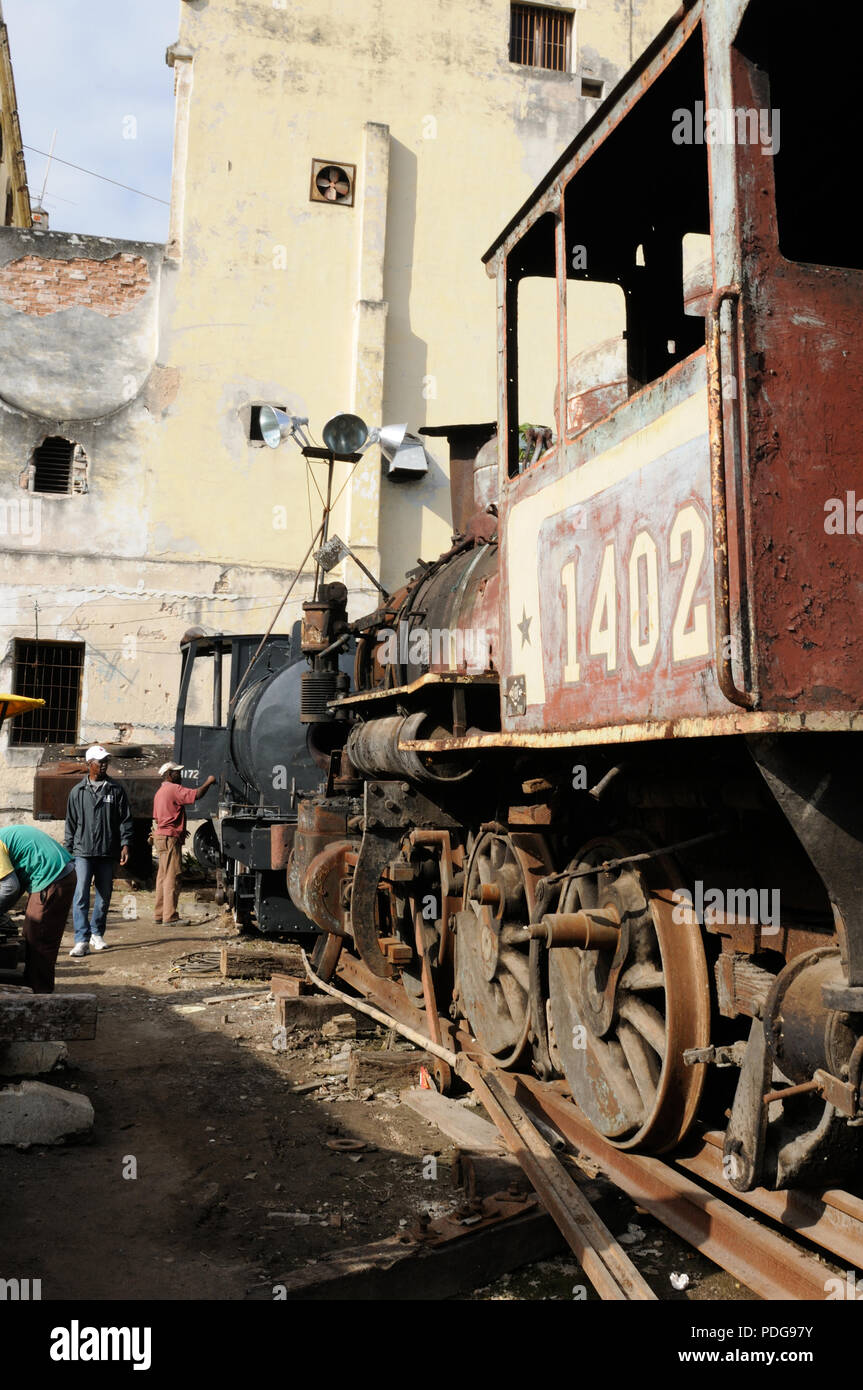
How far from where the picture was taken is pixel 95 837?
968 cm

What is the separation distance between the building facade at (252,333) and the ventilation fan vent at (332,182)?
4 centimetres

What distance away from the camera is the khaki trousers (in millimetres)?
11156

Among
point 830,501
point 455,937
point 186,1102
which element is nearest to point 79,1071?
point 186,1102

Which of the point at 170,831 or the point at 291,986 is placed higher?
the point at 170,831

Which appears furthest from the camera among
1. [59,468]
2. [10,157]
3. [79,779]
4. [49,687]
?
[10,157]

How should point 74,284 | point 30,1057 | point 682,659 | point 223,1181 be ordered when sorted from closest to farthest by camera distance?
1. point 682,659
2. point 223,1181
3. point 30,1057
4. point 74,284

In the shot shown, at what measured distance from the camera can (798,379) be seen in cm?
257

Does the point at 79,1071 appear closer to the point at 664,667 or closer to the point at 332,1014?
the point at 332,1014

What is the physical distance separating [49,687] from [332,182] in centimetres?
923

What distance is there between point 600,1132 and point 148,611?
13.3m

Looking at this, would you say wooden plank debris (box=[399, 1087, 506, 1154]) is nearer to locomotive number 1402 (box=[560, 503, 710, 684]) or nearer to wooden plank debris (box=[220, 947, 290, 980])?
locomotive number 1402 (box=[560, 503, 710, 684])

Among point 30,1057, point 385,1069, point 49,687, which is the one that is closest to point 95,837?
point 30,1057

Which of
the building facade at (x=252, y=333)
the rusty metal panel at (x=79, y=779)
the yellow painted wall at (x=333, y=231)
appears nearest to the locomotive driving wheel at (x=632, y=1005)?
the rusty metal panel at (x=79, y=779)

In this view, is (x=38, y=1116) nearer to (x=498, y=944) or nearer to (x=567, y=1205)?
(x=498, y=944)
